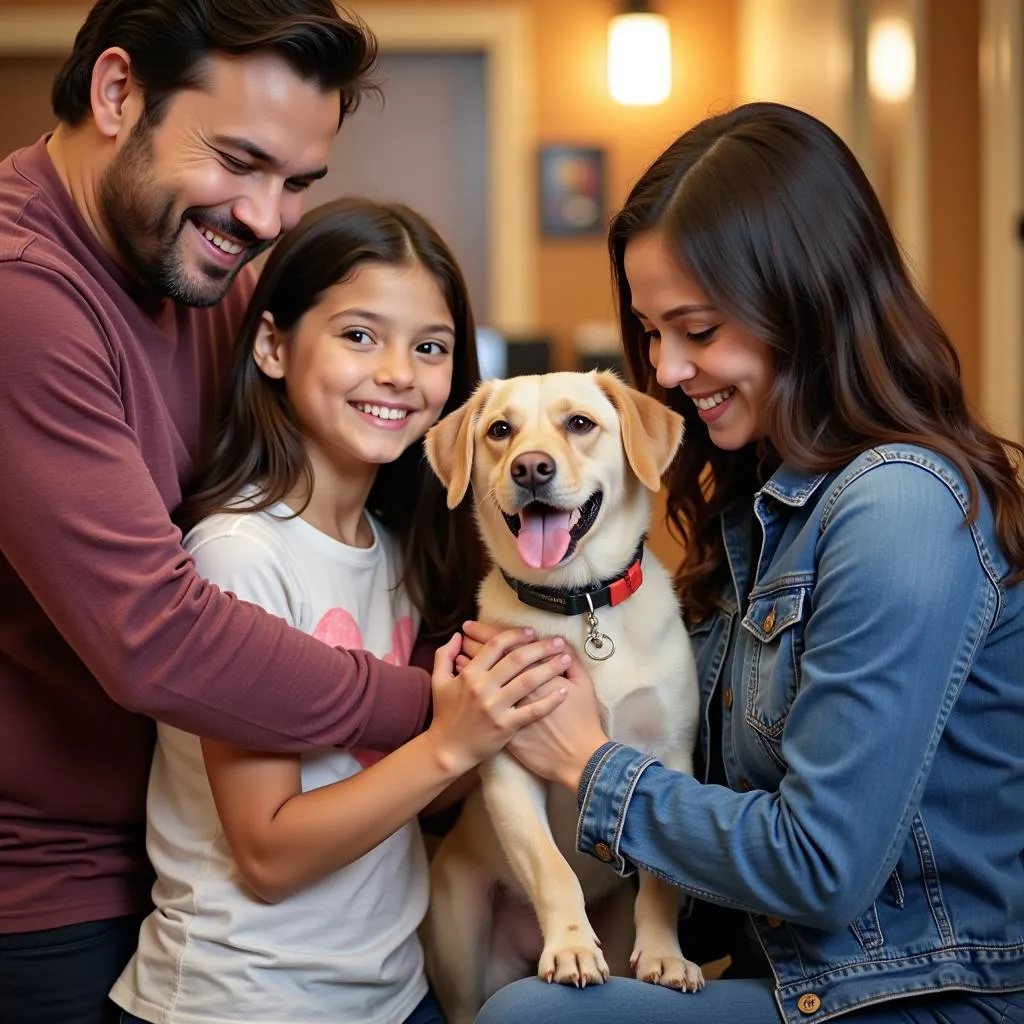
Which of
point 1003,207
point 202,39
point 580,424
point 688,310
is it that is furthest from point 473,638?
point 1003,207

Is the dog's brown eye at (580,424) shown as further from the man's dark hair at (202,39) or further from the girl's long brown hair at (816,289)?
the man's dark hair at (202,39)

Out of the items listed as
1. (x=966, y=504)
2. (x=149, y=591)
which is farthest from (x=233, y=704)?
(x=966, y=504)

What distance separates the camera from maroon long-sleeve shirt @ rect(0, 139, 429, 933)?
141 centimetres

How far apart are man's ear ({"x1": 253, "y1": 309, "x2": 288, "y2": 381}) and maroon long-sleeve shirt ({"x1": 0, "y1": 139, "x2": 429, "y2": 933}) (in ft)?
0.42

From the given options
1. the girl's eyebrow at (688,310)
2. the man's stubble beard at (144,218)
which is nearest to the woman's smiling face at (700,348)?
the girl's eyebrow at (688,310)

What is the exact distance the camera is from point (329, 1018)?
1.57 m

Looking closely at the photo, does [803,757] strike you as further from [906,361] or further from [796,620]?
[906,361]

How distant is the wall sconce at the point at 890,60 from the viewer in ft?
11.7

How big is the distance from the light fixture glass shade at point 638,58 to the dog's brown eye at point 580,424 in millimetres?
→ 4474

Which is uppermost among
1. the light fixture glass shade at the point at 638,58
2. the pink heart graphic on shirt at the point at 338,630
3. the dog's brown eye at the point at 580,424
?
the light fixture glass shade at the point at 638,58

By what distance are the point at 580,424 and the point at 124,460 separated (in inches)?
25.1

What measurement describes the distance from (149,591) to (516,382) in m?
0.64

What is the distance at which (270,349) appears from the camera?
1823 mm

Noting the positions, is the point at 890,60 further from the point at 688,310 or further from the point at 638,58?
the point at 688,310
